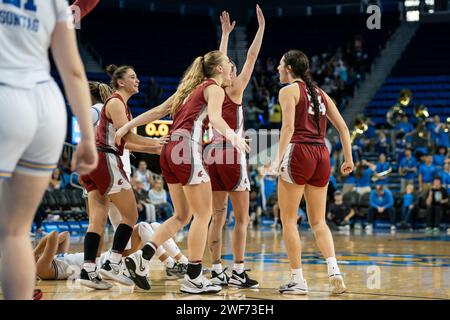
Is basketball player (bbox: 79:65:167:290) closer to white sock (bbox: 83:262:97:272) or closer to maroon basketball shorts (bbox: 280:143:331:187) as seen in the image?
white sock (bbox: 83:262:97:272)

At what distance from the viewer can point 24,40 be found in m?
3.04

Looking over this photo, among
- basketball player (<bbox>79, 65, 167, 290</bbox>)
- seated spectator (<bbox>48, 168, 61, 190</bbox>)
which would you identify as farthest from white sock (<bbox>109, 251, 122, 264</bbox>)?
seated spectator (<bbox>48, 168, 61, 190</bbox>)

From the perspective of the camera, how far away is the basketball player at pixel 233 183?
6017mm

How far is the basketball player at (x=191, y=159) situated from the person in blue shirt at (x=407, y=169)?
11.4 meters

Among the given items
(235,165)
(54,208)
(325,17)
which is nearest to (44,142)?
(235,165)

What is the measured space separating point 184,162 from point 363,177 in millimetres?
11532

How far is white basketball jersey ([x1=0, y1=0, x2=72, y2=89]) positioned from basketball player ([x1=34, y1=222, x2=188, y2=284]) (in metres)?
3.17

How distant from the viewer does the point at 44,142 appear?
3.04 meters

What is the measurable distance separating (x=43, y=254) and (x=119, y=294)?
105 cm

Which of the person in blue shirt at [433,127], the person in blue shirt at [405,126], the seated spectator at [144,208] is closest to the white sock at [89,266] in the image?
the seated spectator at [144,208]

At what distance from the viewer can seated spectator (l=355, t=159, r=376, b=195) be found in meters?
16.2

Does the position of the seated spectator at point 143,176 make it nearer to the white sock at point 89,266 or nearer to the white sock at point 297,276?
the white sock at point 89,266

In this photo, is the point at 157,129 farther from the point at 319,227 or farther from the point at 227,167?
the point at 319,227

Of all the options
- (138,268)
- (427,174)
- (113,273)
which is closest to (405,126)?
(427,174)
